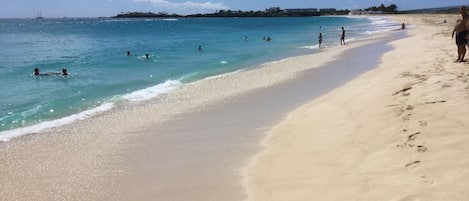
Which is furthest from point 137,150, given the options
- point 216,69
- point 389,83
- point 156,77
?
point 216,69

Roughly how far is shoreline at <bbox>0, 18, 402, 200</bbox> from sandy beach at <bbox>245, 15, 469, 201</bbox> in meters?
1.63

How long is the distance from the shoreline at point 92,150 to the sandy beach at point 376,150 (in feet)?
5.35

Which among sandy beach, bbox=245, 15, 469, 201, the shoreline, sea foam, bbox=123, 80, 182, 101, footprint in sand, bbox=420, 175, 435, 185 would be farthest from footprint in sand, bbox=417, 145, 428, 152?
sea foam, bbox=123, 80, 182, 101

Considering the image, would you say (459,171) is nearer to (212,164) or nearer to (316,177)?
(316,177)

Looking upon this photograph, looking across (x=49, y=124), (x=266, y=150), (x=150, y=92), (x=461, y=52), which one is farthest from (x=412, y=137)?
(x=150, y=92)

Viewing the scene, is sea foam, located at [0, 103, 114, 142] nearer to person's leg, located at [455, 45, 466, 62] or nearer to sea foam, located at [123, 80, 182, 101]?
sea foam, located at [123, 80, 182, 101]

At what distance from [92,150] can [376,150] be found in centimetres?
497

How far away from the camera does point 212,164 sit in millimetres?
6766

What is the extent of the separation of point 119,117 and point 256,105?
11.6 feet

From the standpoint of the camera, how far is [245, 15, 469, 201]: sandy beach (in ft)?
15.6

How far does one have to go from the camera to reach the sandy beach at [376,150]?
4.75 meters

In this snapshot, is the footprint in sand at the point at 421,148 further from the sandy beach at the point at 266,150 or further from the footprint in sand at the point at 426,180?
the footprint in sand at the point at 426,180

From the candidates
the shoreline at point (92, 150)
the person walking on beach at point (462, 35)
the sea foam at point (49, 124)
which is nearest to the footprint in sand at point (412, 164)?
the shoreline at point (92, 150)

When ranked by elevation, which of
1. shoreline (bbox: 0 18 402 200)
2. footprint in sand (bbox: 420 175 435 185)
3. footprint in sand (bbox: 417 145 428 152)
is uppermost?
footprint in sand (bbox: 417 145 428 152)
